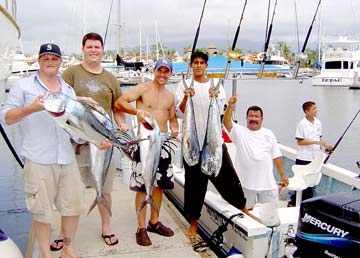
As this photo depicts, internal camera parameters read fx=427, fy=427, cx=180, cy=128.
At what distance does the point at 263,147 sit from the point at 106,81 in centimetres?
157

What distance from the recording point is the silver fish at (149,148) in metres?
3.24

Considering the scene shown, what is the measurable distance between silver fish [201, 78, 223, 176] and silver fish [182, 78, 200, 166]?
69 mm

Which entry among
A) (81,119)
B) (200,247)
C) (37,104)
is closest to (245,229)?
(200,247)

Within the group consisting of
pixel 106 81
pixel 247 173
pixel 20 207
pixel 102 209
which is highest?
pixel 106 81

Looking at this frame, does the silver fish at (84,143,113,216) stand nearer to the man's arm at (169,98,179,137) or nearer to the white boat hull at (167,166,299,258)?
the man's arm at (169,98,179,137)

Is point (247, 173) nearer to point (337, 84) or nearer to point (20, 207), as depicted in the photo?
point (20, 207)

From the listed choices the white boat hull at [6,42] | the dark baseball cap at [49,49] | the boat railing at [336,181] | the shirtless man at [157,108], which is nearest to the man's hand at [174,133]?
the shirtless man at [157,108]

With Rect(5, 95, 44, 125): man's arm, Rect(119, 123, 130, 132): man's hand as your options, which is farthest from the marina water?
Rect(5, 95, 44, 125): man's arm

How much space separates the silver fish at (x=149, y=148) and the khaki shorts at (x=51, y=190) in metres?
0.51

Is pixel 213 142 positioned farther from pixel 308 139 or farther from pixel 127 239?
pixel 308 139

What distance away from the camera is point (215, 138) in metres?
3.46

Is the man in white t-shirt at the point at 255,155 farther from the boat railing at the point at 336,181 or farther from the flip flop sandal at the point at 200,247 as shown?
the boat railing at the point at 336,181

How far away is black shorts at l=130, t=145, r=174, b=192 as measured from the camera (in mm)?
3621

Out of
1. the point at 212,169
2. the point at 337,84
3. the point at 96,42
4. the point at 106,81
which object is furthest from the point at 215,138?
the point at 337,84
